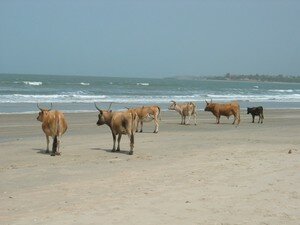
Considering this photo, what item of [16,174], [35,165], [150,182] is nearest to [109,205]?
[150,182]

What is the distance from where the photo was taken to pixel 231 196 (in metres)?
7.82

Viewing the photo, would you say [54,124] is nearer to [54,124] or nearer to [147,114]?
[54,124]

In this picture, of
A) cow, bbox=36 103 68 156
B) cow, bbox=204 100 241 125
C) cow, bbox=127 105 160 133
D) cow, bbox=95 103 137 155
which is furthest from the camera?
cow, bbox=204 100 241 125

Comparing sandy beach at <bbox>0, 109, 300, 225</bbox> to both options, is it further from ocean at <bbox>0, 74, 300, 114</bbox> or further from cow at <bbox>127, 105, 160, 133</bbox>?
ocean at <bbox>0, 74, 300, 114</bbox>

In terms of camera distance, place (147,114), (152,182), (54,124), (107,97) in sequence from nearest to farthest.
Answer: (152,182) < (54,124) < (147,114) < (107,97)

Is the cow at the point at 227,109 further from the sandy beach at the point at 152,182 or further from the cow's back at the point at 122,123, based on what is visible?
the cow's back at the point at 122,123

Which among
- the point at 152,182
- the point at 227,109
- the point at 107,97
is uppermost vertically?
the point at 227,109

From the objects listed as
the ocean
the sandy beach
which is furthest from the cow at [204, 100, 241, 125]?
the ocean

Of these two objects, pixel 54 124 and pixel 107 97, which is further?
pixel 107 97

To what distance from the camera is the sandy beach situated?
6838 millimetres

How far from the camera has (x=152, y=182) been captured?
29.7ft

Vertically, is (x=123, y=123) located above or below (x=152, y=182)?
above

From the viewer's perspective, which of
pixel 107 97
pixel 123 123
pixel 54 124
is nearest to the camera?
pixel 54 124

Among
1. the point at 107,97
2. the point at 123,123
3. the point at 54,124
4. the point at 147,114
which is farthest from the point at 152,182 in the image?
the point at 107,97
